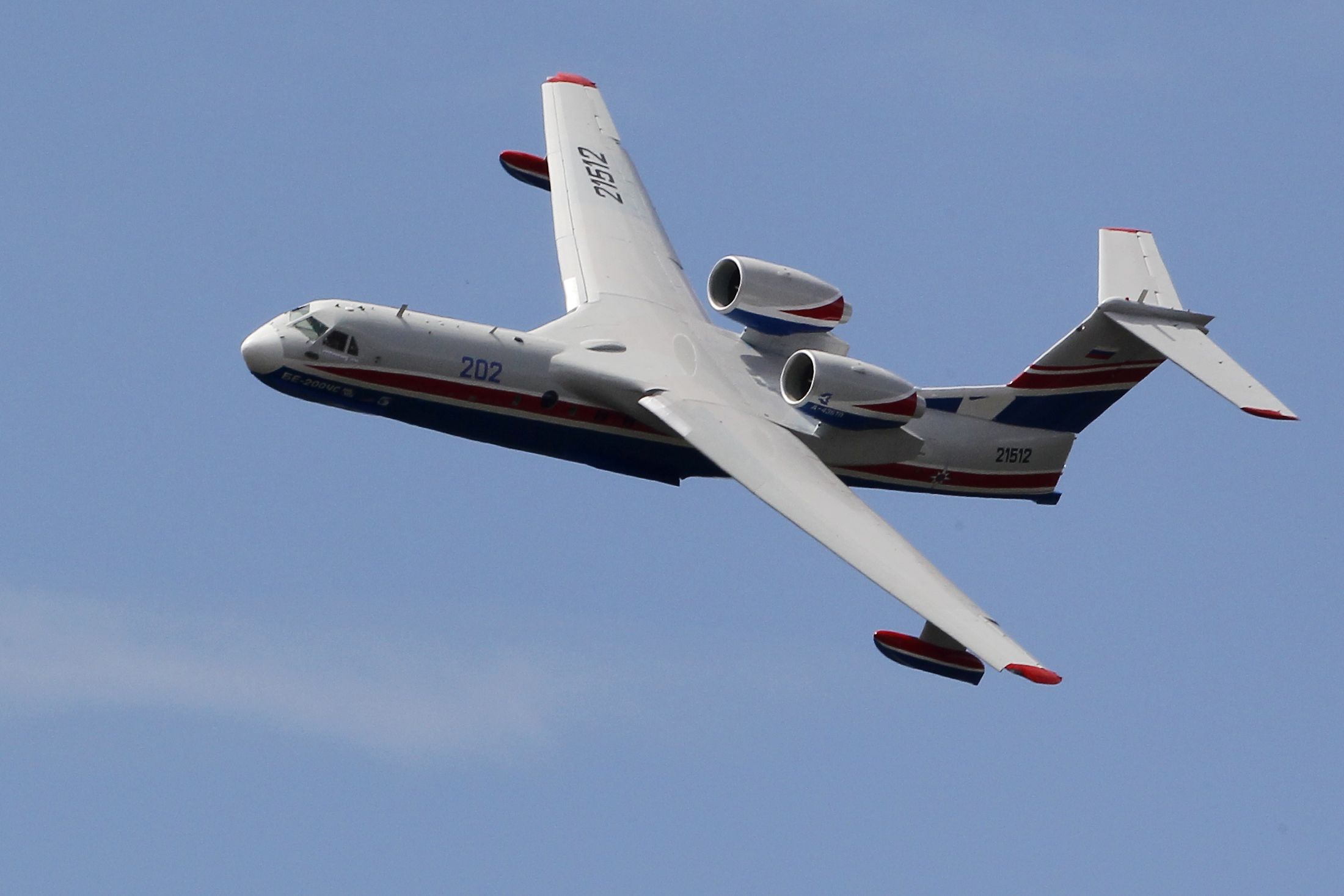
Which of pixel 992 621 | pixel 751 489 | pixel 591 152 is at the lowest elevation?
pixel 992 621

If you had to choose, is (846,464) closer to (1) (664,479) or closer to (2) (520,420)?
(1) (664,479)

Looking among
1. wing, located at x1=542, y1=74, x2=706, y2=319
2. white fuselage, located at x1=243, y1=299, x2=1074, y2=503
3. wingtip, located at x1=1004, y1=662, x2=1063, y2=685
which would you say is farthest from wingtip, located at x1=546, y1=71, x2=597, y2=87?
wingtip, located at x1=1004, y1=662, x2=1063, y2=685

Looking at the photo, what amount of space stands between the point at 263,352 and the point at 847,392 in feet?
29.9

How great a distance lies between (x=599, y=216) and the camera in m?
40.2

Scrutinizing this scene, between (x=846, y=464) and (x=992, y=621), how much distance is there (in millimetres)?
5456

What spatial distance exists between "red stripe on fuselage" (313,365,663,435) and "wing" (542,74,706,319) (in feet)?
9.86

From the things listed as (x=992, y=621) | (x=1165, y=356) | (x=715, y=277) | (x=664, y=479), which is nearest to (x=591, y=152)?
(x=715, y=277)

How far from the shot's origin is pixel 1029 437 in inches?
1484

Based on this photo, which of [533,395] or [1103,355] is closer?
[533,395]

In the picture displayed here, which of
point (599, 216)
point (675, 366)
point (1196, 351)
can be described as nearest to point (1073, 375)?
point (1196, 351)

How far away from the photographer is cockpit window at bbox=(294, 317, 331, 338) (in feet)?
113

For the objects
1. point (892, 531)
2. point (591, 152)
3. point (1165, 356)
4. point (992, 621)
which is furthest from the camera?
point (591, 152)

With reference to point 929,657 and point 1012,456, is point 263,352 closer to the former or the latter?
point 929,657

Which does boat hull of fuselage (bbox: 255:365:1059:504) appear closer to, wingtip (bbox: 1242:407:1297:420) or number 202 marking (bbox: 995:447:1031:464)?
number 202 marking (bbox: 995:447:1031:464)
